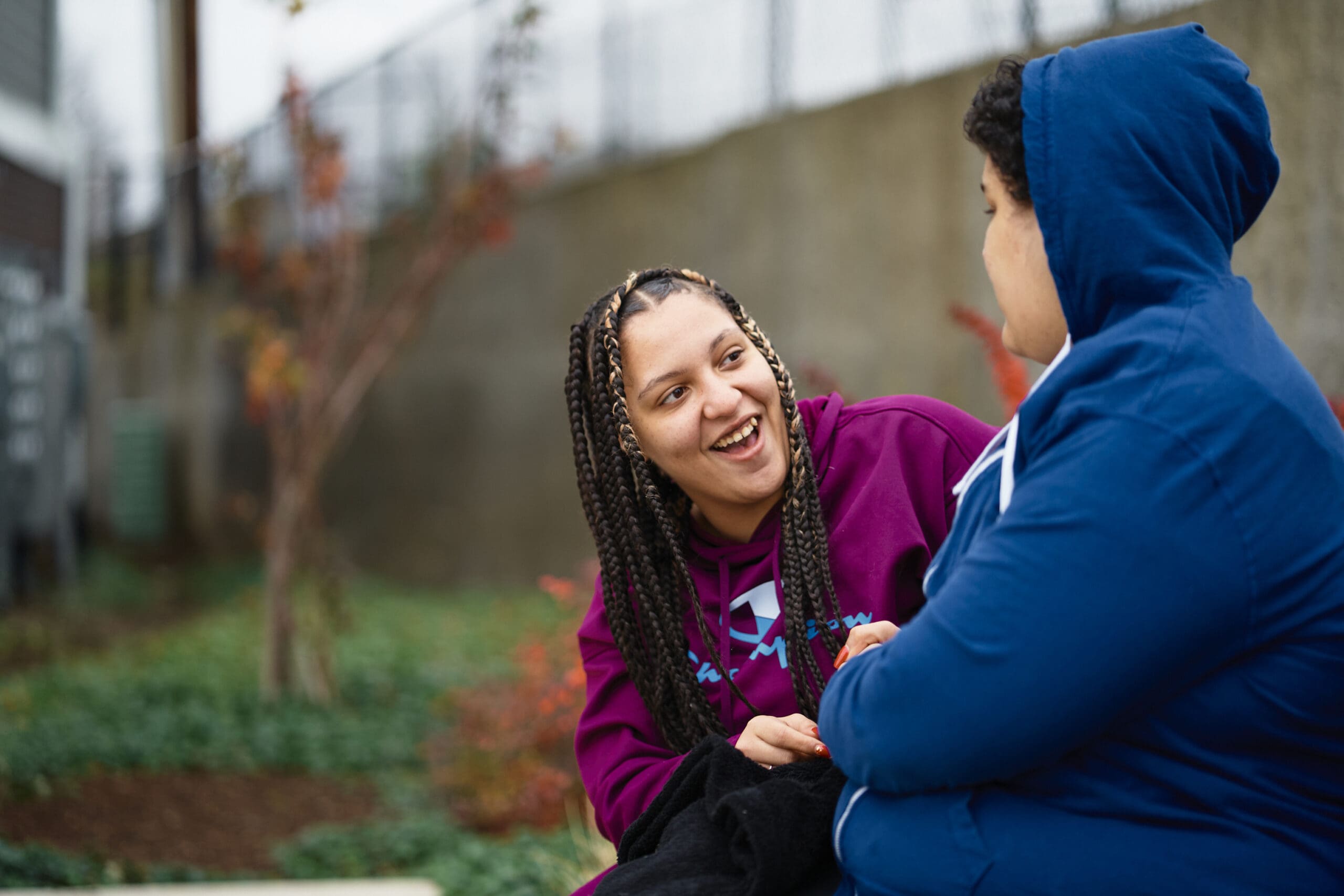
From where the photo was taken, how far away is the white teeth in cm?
229

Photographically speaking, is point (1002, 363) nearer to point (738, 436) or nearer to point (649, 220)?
point (738, 436)

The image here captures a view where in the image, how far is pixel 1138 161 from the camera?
1.48 meters

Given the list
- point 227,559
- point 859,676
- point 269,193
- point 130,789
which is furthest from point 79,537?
point 859,676

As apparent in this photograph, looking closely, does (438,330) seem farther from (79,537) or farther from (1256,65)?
(1256,65)

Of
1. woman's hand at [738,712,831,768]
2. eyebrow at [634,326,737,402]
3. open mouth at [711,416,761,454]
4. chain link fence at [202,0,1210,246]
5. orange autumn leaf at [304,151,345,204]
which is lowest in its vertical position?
woman's hand at [738,712,831,768]

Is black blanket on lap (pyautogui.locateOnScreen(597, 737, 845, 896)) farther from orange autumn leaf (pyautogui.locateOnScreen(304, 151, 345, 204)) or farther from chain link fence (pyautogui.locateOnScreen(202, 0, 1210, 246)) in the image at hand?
orange autumn leaf (pyautogui.locateOnScreen(304, 151, 345, 204))

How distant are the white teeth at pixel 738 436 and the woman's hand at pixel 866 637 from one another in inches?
20.8

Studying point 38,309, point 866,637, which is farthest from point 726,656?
point 38,309

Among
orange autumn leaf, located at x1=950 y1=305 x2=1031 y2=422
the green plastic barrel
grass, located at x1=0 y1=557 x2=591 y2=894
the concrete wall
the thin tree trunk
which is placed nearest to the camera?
the concrete wall

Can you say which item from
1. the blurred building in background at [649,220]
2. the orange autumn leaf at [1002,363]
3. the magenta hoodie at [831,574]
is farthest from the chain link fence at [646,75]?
the magenta hoodie at [831,574]

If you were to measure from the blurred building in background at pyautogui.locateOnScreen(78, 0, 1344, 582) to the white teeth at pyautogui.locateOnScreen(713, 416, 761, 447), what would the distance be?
7.51 ft

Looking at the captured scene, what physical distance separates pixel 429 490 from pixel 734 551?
9321 mm

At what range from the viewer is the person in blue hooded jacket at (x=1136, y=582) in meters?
1.37

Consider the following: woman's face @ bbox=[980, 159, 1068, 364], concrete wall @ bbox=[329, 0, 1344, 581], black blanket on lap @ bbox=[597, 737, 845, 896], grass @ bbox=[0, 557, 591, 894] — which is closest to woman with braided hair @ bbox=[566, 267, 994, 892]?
black blanket on lap @ bbox=[597, 737, 845, 896]
